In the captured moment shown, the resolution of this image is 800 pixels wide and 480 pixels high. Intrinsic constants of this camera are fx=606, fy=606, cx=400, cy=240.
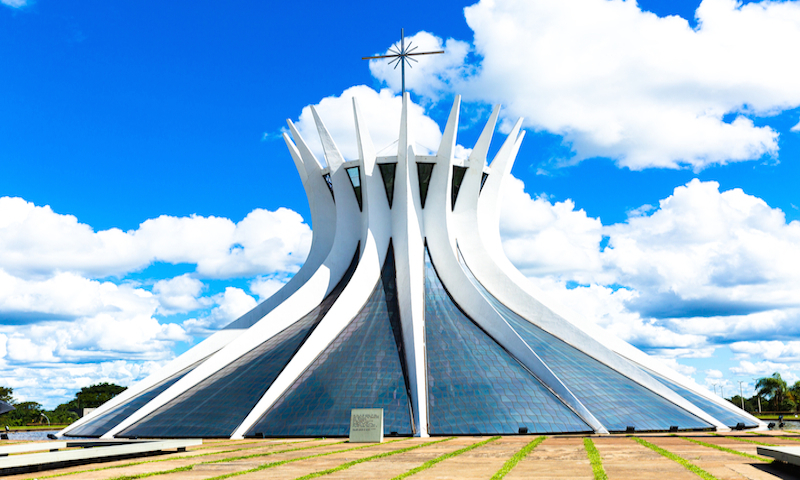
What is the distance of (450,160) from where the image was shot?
32406 millimetres

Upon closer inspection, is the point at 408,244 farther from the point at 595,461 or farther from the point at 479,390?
the point at 595,461

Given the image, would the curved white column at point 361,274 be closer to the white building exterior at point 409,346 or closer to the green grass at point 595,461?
the white building exterior at point 409,346

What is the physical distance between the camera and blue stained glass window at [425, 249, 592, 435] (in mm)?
22719

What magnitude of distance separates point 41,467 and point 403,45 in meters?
31.5

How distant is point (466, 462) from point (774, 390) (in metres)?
66.0

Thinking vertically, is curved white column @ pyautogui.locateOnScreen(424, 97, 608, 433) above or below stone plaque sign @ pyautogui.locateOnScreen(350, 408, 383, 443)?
above

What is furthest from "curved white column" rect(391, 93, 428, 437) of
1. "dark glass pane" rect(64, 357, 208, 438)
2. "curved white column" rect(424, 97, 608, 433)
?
"dark glass pane" rect(64, 357, 208, 438)

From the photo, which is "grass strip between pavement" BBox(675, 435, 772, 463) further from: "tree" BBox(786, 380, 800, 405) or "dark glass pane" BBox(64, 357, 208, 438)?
"tree" BBox(786, 380, 800, 405)

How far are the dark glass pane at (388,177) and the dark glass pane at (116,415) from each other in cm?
1468

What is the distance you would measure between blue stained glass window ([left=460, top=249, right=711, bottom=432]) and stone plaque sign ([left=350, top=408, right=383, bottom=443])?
9.16 metres

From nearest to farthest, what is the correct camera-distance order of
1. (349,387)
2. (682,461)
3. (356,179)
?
(682,461) → (349,387) → (356,179)

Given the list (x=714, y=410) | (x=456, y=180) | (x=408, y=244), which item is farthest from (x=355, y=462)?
(x=456, y=180)

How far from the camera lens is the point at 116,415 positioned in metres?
26.6

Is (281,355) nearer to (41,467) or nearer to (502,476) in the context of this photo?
(41,467)
